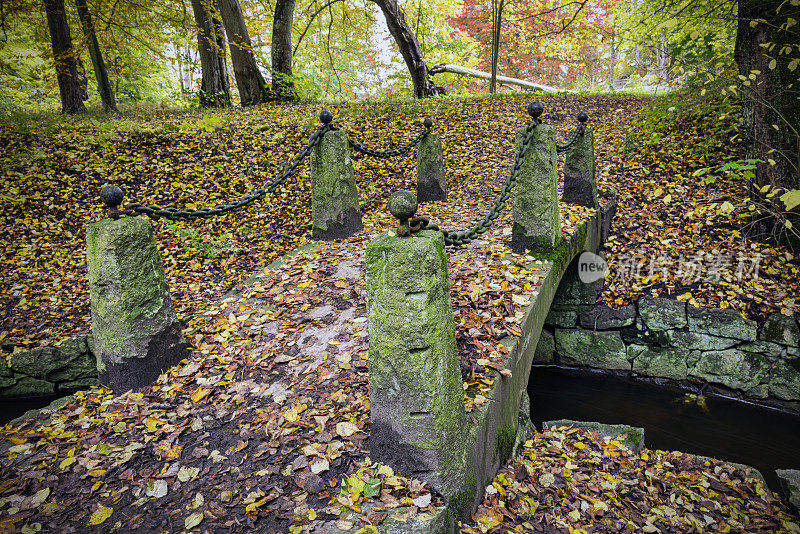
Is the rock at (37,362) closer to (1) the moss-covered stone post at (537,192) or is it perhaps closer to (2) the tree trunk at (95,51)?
(1) the moss-covered stone post at (537,192)

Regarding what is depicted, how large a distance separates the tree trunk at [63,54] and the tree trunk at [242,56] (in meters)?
3.51

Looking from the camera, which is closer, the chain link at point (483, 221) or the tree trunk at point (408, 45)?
the chain link at point (483, 221)

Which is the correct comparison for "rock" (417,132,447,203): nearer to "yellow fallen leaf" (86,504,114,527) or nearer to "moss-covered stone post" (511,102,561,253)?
"moss-covered stone post" (511,102,561,253)

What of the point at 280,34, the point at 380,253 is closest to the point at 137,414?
the point at 380,253

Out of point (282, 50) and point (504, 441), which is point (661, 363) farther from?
point (282, 50)

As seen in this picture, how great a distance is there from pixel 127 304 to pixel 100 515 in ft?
4.72

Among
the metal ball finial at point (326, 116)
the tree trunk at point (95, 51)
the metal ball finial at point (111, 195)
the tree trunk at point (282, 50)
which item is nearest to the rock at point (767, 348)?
the metal ball finial at point (326, 116)

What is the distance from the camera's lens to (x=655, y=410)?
5613mm

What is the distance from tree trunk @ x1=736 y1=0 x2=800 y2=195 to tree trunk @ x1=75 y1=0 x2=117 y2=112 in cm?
1218

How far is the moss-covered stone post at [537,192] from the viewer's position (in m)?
4.16

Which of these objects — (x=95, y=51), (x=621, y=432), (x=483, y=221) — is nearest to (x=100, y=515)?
(x=483, y=221)

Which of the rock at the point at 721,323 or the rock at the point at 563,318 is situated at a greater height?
the rock at the point at 721,323

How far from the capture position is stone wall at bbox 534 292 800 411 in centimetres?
551

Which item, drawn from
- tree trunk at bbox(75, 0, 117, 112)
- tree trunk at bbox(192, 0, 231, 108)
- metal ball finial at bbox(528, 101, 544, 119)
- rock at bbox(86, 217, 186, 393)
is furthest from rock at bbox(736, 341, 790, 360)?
tree trunk at bbox(75, 0, 117, 112)
